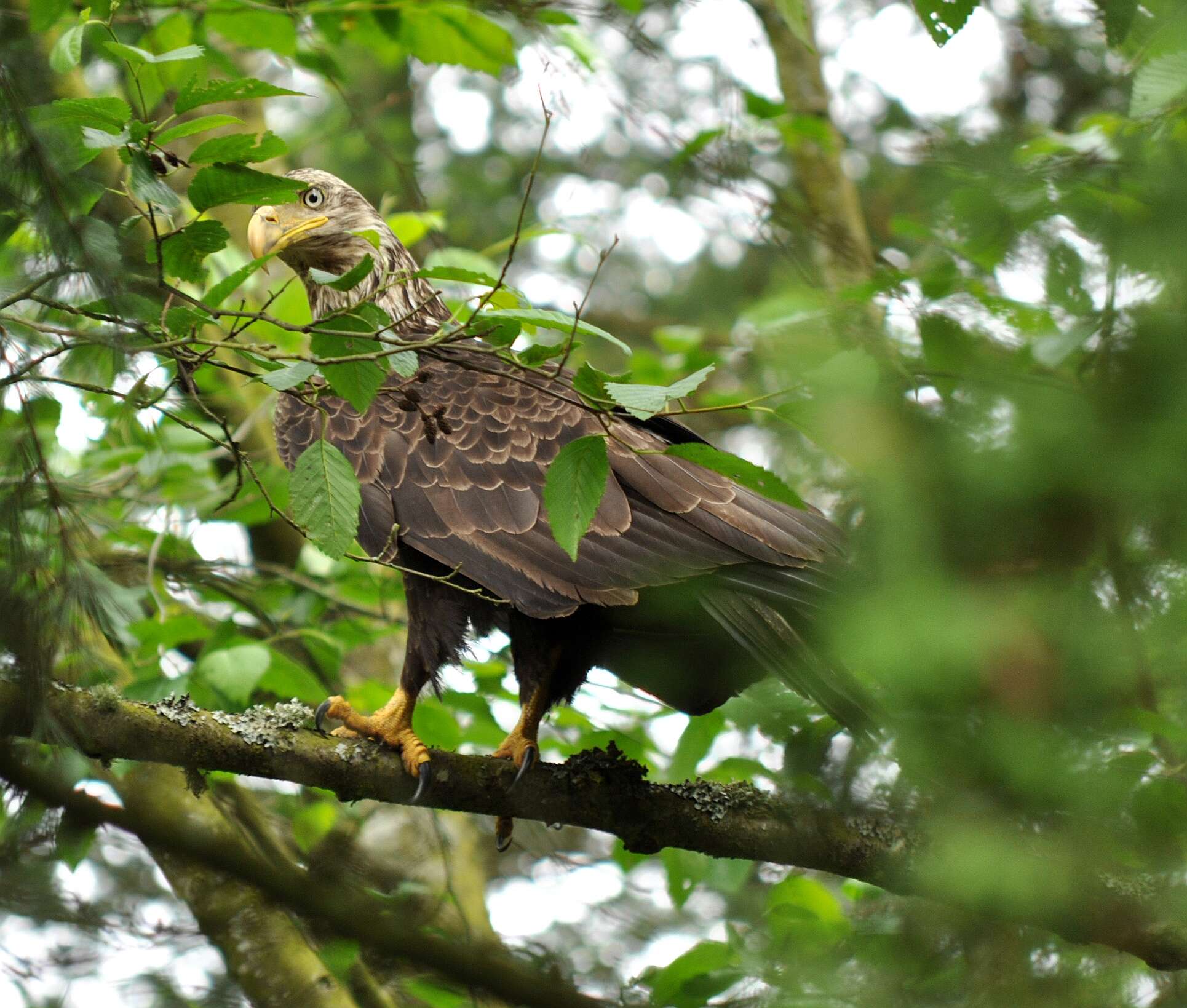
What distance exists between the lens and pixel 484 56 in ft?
13.1

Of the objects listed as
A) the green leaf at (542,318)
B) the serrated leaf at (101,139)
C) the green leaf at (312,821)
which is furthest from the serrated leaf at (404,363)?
the green leaf at (312,821)

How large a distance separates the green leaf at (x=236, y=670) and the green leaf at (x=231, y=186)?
1676 mm

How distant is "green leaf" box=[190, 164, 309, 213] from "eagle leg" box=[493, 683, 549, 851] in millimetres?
1771

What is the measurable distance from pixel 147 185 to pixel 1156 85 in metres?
1.48

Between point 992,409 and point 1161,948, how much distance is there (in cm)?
87

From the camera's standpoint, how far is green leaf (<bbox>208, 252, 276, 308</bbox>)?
196 centimetres

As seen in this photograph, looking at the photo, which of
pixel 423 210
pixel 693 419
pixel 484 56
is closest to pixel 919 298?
pixel 484 56

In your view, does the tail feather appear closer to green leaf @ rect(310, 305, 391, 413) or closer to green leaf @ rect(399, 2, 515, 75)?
green leaf @ rect(310, 305, 391, 413)

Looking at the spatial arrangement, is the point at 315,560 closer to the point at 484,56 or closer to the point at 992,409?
the point at 484,56

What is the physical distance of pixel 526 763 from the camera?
3283 millimetres

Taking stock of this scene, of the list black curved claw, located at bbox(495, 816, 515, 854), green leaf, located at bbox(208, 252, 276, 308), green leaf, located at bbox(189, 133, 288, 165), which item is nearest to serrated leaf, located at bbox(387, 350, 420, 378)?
green leaf, located at bbox(208, 252, 276, 308)

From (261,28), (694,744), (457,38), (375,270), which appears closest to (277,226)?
(375,270)

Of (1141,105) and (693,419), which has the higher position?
(1141,105)

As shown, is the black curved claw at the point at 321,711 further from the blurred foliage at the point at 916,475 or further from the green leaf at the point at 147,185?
the green leaf at the point at 147,185
